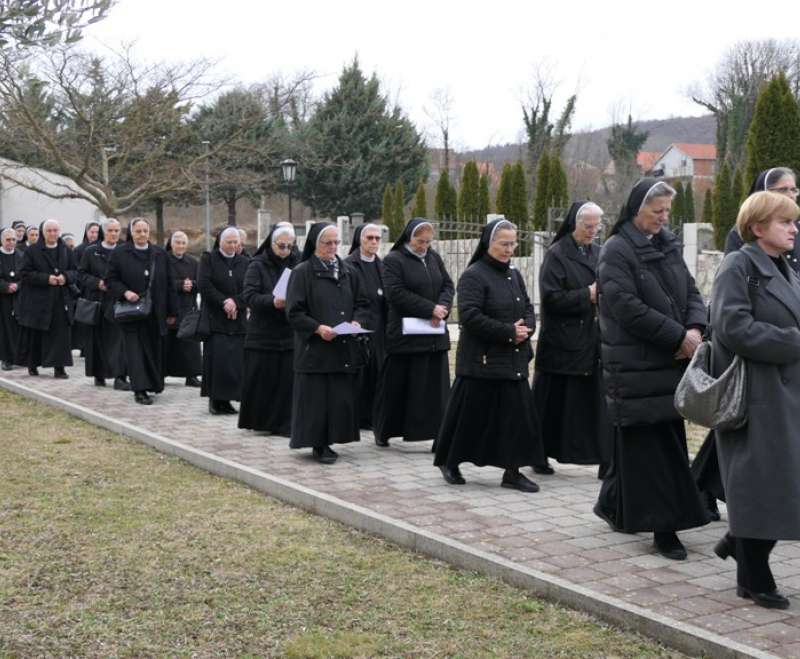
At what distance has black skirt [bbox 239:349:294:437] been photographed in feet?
35.4

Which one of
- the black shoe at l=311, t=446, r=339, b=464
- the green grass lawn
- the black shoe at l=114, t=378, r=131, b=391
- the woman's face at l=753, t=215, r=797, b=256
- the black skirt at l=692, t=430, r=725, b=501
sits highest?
the woman's face at l=753, t=215, r=797, b=256

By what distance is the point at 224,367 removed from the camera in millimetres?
12086

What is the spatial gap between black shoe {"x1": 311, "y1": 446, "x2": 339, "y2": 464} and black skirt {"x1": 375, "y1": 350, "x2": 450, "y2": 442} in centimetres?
64

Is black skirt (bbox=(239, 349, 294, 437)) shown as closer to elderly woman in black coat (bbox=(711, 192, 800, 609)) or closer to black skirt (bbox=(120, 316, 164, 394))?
black skirt (bbox=(120, 316, 164, 394))

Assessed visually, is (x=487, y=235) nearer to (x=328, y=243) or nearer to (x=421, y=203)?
(x=328, y=243)

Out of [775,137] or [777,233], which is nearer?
[777,233]

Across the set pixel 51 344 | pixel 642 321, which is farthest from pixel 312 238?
pixel 51 344

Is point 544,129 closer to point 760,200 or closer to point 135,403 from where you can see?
point 135,403

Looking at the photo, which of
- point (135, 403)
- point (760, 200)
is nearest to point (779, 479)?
point (760, 200)

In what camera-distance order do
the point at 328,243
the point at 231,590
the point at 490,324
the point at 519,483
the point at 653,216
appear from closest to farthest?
the point at 231,590
the point at 653,216
the point at 490,324
the point at 519,483
the point at 328,243

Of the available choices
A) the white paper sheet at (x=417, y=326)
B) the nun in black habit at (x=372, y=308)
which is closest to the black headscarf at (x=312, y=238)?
the white paper sheet at (x=417, y=326)

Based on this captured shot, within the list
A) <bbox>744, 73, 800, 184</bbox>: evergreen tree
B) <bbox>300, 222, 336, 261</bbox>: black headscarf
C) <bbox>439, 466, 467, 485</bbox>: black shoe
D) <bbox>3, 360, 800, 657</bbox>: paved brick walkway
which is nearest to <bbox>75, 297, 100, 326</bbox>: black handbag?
<bbox>3, 360, 800, 657</bbox>: paved brick walkway

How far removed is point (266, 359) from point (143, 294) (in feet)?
9.55

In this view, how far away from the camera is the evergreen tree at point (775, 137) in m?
21.9
